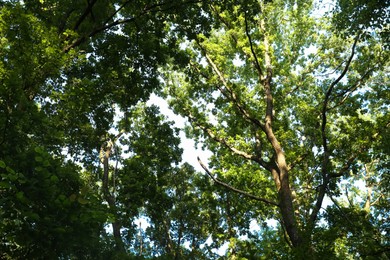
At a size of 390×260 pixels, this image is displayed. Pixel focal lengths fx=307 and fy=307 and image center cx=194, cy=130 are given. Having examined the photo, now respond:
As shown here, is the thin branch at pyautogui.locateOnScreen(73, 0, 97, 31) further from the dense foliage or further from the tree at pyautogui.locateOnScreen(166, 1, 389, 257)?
the tree at pyautogui.locateOnScreen(166, 1, 389, 257)

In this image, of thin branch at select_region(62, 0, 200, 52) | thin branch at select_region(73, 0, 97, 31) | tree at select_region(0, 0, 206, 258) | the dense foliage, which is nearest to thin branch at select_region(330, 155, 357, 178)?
the dense foliage

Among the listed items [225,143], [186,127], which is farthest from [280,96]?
[186,127]

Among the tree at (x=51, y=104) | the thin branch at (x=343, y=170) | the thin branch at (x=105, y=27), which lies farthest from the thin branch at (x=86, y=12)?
the thin branch at (x=343, y=170)

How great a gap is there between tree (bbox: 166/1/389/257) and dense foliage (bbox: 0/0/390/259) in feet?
0.30

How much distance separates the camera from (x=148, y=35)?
9.29 meters

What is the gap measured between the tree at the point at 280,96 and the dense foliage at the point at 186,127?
0.09m

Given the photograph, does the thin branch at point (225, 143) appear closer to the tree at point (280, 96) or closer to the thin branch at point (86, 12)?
the tree at point (280, 96)

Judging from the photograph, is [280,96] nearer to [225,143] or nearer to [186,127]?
[225,143]

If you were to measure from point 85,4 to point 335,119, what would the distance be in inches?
534

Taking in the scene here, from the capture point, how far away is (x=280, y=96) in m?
14.4

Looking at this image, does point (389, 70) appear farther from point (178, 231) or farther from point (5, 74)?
point (5, 74)

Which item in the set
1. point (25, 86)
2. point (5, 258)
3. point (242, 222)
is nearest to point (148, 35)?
point (25, 86)

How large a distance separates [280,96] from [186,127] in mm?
7885

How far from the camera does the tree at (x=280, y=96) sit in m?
11.3
